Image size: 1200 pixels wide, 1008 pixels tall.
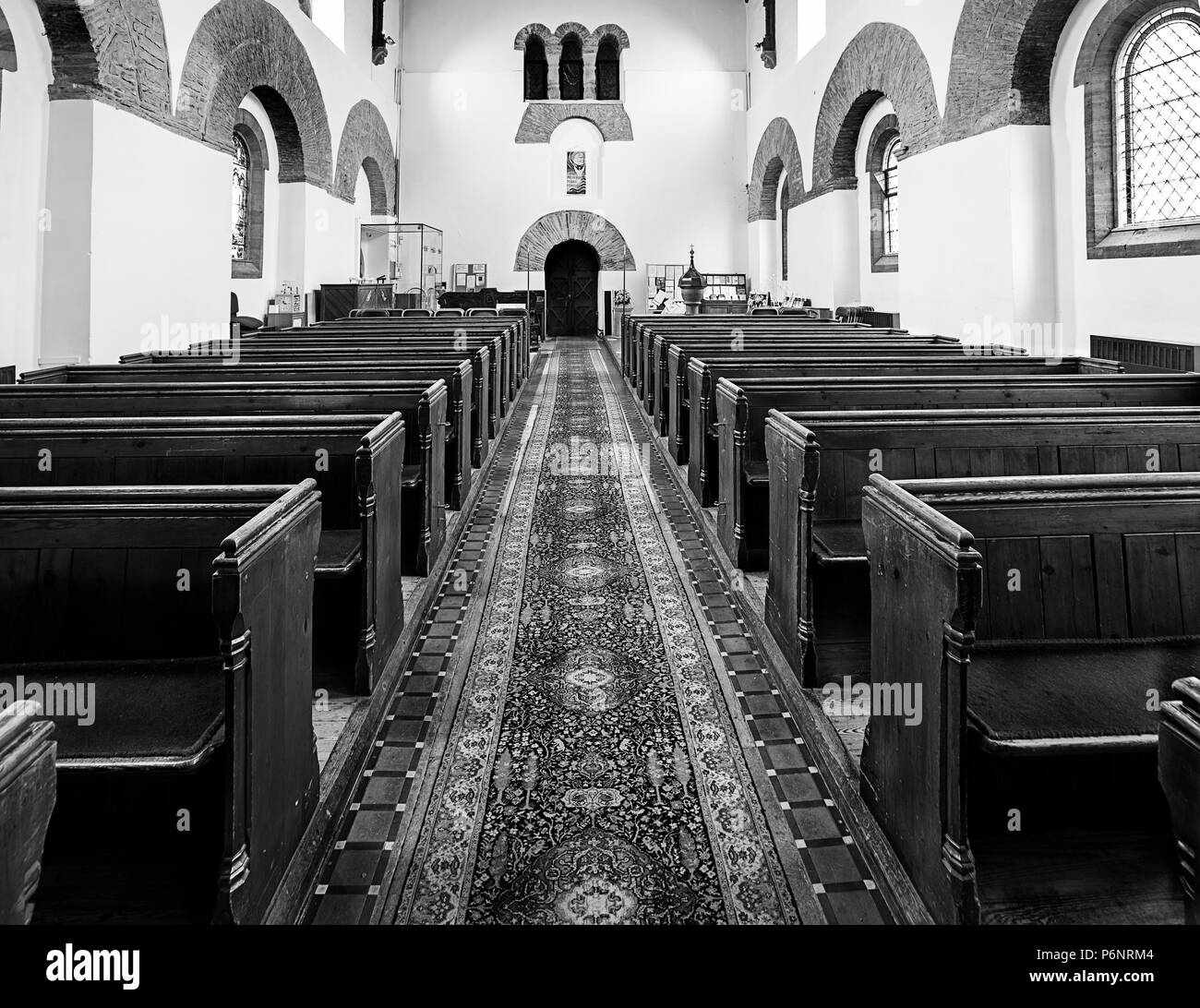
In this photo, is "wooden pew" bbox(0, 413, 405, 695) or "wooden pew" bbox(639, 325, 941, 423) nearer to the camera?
"wooden pew" bbox(0, 413, 405, 695)

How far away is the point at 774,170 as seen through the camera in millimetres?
17844

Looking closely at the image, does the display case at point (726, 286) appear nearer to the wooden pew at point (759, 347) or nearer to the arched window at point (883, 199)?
the arched window at point (883, 199)

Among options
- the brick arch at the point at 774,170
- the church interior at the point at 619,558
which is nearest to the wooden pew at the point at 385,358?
the church interior at the point at 619,558

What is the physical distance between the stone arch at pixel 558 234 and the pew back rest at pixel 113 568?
18045mm

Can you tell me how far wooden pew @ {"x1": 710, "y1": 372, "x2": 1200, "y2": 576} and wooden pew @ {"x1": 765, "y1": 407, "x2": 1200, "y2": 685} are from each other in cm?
66

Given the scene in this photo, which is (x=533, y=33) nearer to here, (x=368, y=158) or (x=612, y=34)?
(x=612, y=34)

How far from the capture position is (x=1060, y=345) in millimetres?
8453

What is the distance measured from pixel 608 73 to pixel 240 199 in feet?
32.3

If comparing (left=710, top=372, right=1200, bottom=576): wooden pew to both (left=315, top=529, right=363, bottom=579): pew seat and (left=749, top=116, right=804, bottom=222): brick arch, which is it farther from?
(left=749, top=116, right=804, bottom=222): brick arch

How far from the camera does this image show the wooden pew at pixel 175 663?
177 centimetres

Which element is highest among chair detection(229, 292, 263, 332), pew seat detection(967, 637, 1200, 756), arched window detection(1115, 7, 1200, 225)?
arched window detection(1115, 7, 1200, 225)

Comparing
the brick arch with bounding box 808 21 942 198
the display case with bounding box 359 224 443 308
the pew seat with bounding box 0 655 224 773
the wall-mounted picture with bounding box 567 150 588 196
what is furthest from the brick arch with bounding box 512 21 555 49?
the pew seat with bounding box 0 655 224 773

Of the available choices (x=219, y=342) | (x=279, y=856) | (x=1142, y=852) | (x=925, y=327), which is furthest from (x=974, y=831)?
(x=925, y=327)

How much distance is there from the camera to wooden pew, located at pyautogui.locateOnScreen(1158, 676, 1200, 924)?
126cm
